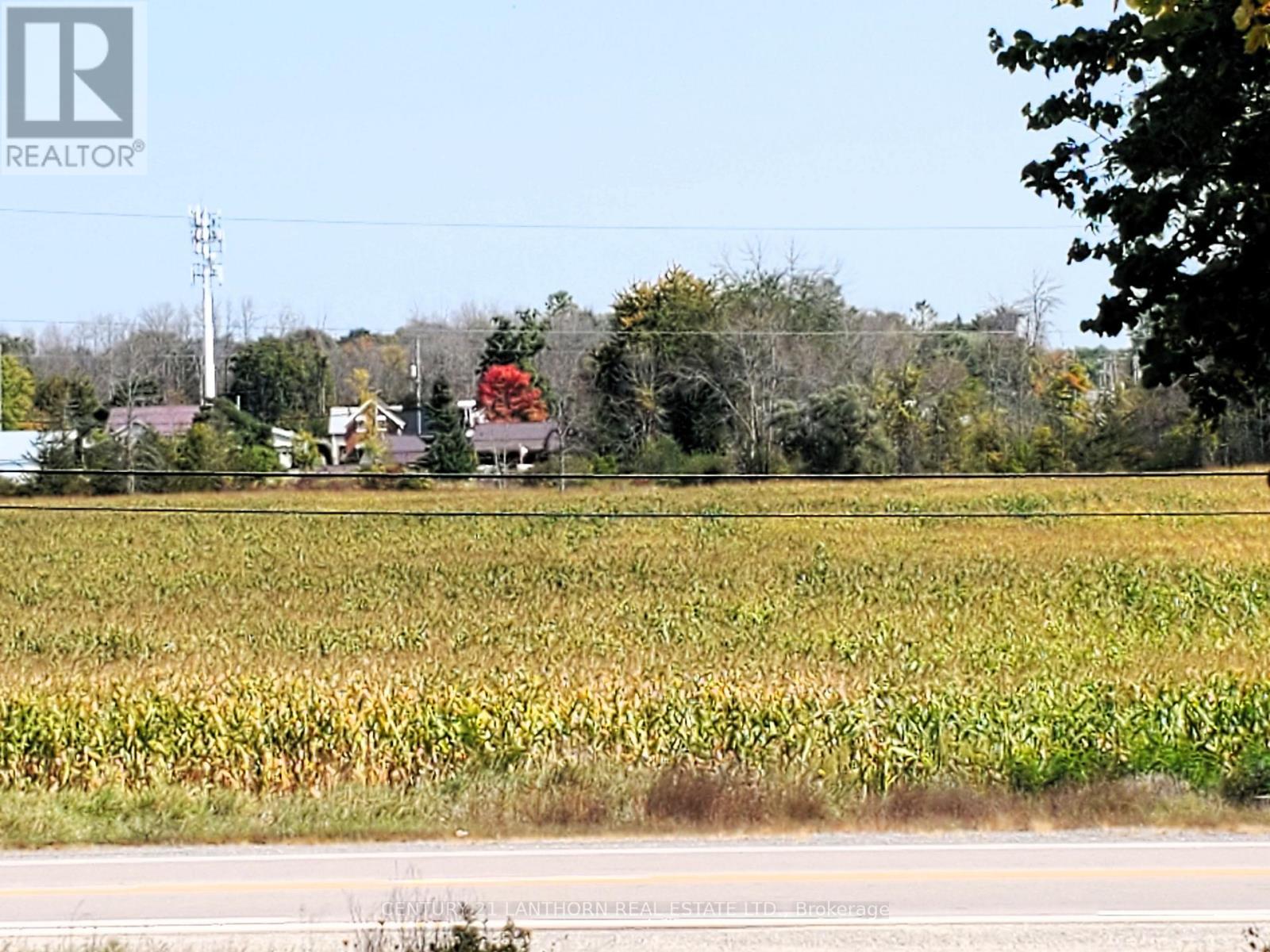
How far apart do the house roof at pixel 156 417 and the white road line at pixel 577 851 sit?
55.8m

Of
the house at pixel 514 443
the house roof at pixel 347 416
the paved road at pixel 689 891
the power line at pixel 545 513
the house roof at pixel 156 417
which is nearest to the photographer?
the paved road at pixel 689 891

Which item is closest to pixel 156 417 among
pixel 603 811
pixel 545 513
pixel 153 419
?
pixel 153 419

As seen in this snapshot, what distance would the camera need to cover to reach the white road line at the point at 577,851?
12.9 metres

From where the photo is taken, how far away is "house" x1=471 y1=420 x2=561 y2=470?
7038 cm

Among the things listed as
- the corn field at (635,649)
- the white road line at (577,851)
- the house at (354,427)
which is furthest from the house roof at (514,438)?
the white road line at (577,851)

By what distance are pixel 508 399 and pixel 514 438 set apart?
11288 mm

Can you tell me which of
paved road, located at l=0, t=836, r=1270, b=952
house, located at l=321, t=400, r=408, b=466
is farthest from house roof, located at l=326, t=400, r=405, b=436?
paved road, located at l=0, t=836, r=1270, b=952

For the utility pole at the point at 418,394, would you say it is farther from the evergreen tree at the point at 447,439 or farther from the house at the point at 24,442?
the house at the point at 24,442

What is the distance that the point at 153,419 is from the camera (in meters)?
73.1

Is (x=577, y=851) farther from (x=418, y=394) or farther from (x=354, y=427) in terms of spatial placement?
(x=418, y=394)

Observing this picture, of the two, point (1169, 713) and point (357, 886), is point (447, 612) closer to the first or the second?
point (1169, 713)

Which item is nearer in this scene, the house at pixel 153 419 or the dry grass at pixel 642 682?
the dry grass at pixel 642 682

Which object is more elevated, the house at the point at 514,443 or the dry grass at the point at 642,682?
the house at the point at 514,443

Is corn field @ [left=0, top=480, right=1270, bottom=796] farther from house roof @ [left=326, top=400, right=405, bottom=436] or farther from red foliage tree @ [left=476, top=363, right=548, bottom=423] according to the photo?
red foliage tree @ [left=476, top=363, right=548, bottom=423]
